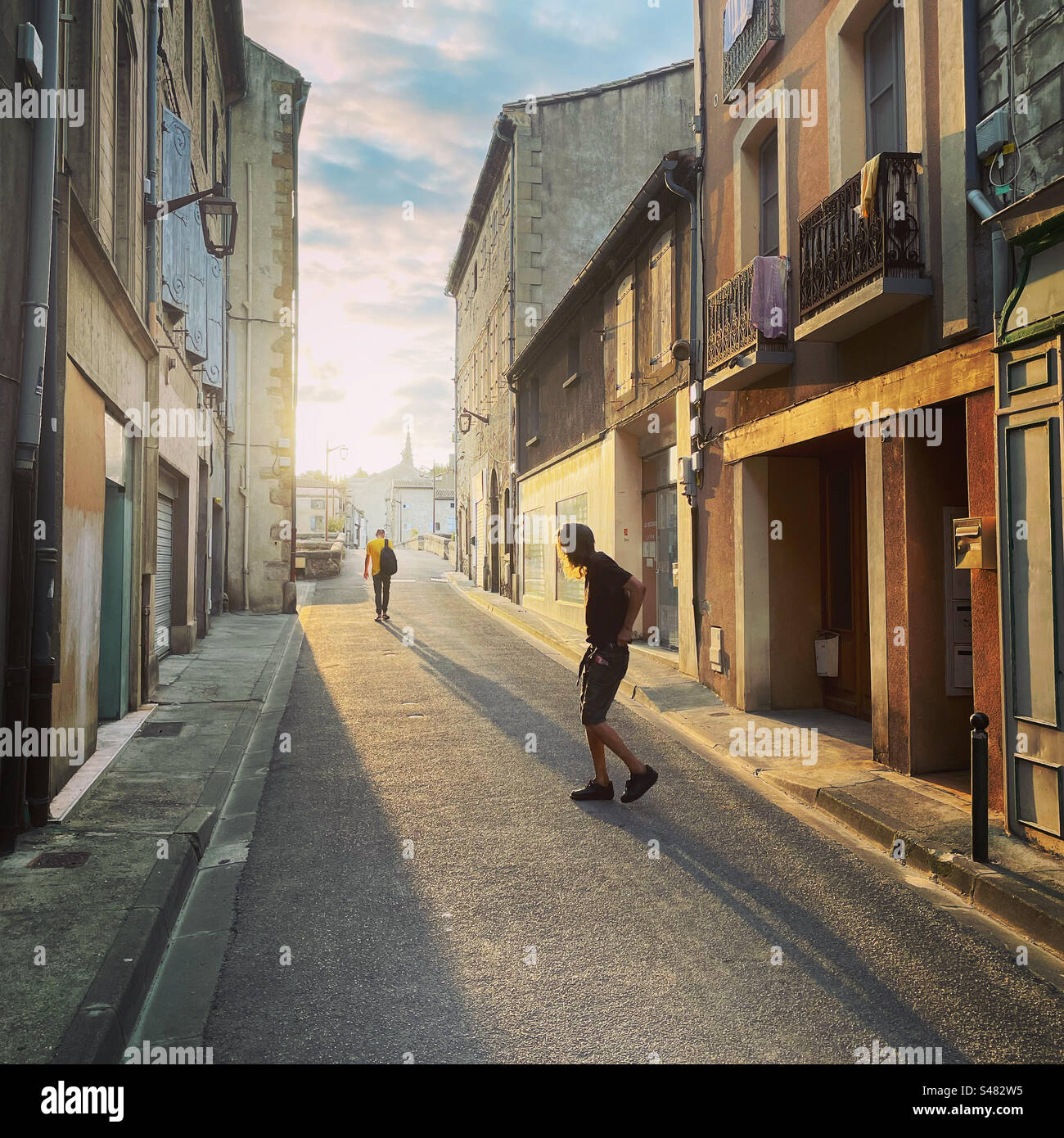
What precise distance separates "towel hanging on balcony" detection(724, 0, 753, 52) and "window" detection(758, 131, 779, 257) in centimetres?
120

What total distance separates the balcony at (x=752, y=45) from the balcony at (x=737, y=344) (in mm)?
2124

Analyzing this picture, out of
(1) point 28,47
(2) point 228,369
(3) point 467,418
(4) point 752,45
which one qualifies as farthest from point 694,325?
(3) point 467,418

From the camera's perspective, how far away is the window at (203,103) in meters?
15.2

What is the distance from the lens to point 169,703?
9.59 metres

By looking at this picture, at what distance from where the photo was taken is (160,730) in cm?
825

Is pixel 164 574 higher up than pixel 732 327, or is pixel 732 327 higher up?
pixel 732 327

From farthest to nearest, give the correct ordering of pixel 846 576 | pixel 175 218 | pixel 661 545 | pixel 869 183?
1. pixel 661 545
2. pixel 175 218
3. pixel 846 576
4. pixel 869 183

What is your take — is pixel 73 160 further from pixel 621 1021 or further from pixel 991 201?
pixel 621 1021

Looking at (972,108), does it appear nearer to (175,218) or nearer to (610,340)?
(175,218)

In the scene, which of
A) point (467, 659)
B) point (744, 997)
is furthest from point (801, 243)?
point (467, 659)

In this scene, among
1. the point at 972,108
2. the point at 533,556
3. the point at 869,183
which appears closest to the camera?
the point at 972,108

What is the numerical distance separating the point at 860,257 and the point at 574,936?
5508mm

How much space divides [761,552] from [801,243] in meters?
3.14

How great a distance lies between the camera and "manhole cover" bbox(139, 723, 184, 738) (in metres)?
8.05
